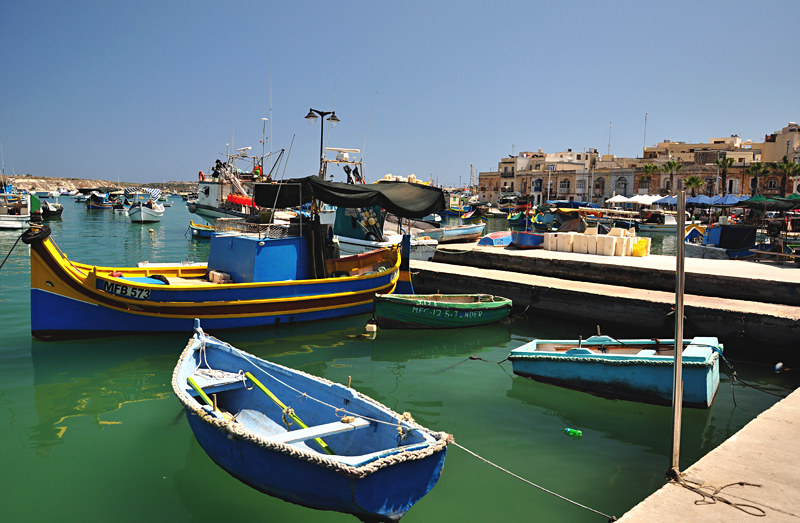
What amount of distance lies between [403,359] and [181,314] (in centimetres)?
492

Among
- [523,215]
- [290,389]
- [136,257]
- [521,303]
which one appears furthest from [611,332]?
[523,215]

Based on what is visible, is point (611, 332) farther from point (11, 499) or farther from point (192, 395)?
point (11, 499)

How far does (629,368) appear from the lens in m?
8.51

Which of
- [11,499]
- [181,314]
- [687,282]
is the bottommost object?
[11,499]

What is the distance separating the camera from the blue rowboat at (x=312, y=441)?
454 centimetres

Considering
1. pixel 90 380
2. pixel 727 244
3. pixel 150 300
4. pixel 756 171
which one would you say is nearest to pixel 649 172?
pixel 756 171

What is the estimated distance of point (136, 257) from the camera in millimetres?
27281

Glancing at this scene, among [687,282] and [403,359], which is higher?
[687,282]

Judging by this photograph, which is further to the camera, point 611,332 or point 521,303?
point 521,303

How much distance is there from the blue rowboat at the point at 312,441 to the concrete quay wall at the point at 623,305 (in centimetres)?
916

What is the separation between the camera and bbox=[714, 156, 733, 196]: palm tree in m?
61.9

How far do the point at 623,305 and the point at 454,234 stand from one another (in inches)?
761

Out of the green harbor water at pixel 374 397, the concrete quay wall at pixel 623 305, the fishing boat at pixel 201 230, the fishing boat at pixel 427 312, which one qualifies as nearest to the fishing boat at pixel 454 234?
the concrete quay wall at pixel 623 305

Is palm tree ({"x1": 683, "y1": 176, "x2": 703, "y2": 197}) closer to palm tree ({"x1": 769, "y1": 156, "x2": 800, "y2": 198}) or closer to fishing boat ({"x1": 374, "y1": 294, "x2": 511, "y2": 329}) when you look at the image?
palm tree ({"x1": 769, "y1": 156, "x2": 800, "y2": 198})
